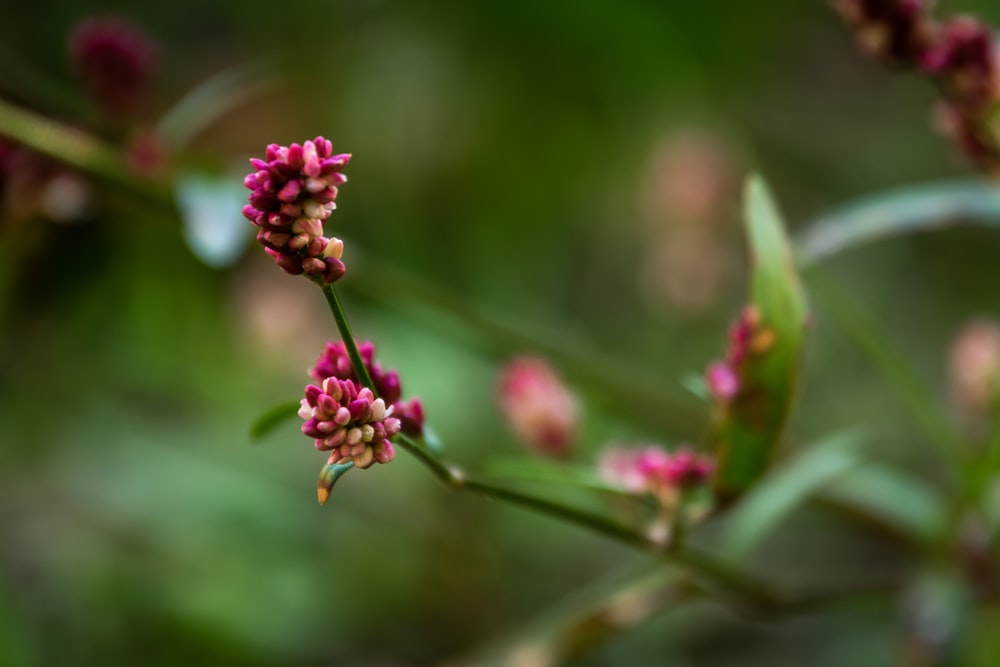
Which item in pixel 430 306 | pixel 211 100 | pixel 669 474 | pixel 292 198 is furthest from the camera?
pixel 211 100

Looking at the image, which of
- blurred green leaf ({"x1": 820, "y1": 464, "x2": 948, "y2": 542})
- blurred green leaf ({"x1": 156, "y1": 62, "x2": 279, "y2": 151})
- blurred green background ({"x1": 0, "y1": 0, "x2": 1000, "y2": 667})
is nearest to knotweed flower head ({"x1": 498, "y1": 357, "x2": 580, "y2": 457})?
blurred green background ({"x1": 0, "y1": 0, "x2": 1000, "y2": 667})

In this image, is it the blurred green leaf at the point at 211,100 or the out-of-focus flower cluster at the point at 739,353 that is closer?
the out-of-focus flower cluster at the point at 739,353

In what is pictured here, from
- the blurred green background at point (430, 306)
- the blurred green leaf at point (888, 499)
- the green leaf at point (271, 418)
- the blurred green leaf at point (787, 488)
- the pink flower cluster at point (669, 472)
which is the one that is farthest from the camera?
the blurred green background at point (430, 306)

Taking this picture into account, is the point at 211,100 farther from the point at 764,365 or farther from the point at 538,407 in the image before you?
the point at 764,365

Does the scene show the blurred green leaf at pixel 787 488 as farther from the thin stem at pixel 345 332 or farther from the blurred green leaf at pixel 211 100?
the blurred green leaf at pixel 211 100

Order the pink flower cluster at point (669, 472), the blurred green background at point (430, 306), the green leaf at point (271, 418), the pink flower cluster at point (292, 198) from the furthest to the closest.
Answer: the blurred green background at point (430, 306), the pink flower cluster at point (669, 472), the green leaf at point (271, 418), the pink flower cluster at point (292, 198)

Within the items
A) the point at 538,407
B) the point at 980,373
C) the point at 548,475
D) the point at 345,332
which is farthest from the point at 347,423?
the point at 980,373

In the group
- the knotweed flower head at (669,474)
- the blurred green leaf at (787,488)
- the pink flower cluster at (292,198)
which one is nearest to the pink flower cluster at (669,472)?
the knotweed flower head at (669,474)
